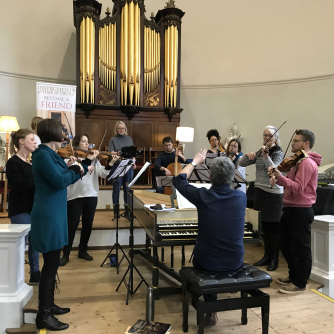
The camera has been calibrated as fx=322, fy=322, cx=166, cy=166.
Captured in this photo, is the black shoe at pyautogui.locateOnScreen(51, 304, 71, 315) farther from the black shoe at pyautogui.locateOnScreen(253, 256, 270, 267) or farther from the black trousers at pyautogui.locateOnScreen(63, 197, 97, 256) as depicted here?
the black shoe at pyautogui.locateOnScreen(253, 256, 270, 267)

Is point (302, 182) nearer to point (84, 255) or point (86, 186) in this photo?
point (86, 186)

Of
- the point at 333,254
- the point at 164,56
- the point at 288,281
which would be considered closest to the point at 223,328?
the point at 288,281


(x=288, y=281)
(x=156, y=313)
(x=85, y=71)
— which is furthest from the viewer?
(x=85, y=71)

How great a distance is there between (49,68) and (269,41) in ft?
18.1

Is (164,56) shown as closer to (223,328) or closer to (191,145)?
(191,145)

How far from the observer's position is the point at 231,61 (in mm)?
8445

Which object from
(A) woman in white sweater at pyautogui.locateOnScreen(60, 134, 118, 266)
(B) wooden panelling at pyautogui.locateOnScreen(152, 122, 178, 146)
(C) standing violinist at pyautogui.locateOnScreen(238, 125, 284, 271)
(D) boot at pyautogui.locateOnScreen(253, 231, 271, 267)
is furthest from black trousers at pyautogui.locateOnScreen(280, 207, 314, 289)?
(B) wooden panelling at pyautogui.locateOnScreen(152, 122, 178, 146)

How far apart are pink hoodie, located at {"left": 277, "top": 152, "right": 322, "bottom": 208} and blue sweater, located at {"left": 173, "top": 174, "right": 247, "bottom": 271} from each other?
959 millimetres

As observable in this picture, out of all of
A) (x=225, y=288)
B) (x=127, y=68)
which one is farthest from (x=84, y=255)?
(x=127, y=68)

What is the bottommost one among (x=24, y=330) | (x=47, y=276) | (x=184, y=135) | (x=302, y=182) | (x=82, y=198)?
(x=24, y=330)

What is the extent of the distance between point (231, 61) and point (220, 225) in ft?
23.3

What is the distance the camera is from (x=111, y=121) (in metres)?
7.33

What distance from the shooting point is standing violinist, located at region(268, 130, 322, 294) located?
119 inches

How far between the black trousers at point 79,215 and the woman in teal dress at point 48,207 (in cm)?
149
